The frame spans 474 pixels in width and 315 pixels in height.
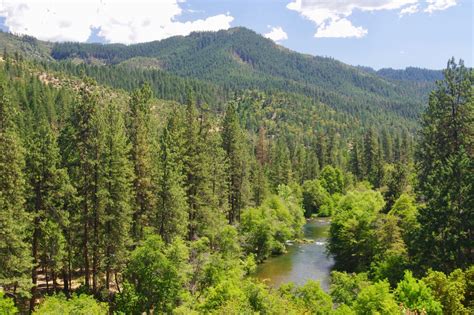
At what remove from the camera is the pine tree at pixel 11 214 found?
96.0ft

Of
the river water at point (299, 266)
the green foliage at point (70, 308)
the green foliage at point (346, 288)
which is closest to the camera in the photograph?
the green foliage at point (70, 308)

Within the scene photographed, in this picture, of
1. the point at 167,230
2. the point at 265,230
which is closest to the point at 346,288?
the point at 167,230

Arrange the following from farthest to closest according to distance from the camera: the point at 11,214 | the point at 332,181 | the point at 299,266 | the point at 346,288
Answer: the point at 332,181, the point at 299,266, the point at 346,288, the point at 11,214

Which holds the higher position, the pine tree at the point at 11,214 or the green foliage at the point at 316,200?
the pine tree at the point at 11,214

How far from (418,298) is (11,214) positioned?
85.2ft

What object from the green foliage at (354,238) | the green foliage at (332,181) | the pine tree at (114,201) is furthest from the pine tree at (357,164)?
the pine tree at (114,201)

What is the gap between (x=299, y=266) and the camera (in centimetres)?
5647

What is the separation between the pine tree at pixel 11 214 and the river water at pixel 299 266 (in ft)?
76.2

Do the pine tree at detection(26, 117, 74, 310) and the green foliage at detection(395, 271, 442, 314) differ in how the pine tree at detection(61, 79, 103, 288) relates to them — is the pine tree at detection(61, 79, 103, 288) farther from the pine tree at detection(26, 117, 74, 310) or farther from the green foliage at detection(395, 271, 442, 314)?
the green foliage at detection(395, 271, 442, 314)

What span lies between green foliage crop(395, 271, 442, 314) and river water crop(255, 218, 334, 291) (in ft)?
55.6

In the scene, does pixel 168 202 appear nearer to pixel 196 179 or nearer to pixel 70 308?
pixel 196 179

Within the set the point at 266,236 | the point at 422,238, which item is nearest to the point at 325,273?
the point at 266,236

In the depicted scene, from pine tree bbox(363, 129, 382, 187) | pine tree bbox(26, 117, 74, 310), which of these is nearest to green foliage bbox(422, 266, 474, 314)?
pine tree bbox(26, 117, 74, 310)

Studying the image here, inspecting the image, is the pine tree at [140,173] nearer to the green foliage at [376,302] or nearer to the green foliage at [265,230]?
the green foliage at [265,230]
